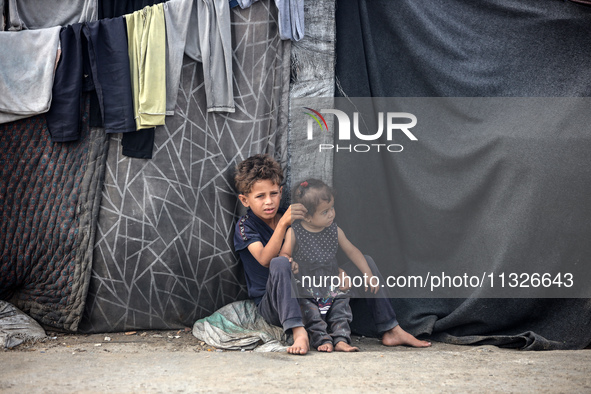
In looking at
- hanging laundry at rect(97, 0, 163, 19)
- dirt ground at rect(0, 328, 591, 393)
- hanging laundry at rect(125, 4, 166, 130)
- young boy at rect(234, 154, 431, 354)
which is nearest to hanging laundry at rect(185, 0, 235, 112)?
hanging laundry at rect(125, 4, 166, 130)

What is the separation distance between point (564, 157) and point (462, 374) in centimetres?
132

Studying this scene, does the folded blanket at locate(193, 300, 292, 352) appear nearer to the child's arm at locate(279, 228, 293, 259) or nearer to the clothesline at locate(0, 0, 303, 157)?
the child's arm at locate(279, 228, 293, 259)

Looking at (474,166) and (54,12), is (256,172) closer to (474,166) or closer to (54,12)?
(474,166)

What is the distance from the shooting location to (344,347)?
3260 millimetres

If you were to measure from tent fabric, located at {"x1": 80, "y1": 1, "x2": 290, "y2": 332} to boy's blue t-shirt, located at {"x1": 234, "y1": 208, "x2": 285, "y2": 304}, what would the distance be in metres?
0.12

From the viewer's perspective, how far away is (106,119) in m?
3.44

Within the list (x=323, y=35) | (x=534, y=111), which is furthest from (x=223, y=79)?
(x=534, y=111)

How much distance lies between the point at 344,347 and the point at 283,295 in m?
0.43

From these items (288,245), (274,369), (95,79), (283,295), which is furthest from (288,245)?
(95,79)

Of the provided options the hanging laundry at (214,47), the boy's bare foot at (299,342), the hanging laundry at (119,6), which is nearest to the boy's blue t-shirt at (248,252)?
the boy's bare foot at (299,342)

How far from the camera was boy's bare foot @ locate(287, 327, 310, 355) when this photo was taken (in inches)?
122

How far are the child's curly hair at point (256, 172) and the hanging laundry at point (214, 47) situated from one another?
349 millimetres

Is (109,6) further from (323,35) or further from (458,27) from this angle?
(458,27)

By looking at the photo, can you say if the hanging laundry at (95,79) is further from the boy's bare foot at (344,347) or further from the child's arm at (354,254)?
the boy's bare foot at (344,347)
